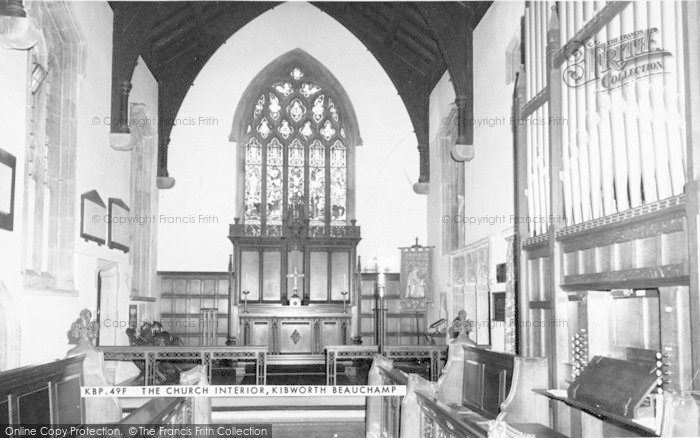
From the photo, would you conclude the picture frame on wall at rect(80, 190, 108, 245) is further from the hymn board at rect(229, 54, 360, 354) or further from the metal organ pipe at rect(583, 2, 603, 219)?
the metal organ pipe at rect(583, 2, 603, 219)

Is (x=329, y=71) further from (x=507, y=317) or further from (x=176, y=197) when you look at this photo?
(x=507, y=317)

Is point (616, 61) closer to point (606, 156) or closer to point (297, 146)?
point (606, 156)

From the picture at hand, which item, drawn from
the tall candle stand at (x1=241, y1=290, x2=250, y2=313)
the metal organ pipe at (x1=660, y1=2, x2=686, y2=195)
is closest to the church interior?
the metal organ pipe at (x1=660, y1=2, x2=686, y2=195)

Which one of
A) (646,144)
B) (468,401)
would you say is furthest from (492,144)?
(646,144)

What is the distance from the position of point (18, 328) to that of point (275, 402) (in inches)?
119

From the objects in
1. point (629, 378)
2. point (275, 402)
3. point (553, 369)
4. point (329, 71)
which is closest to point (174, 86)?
point (329, 71)

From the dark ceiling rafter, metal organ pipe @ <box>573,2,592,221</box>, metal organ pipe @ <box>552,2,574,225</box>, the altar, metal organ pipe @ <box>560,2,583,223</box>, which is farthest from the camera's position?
the altar

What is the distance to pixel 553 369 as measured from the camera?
19.9ft

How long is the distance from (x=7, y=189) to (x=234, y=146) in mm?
8310

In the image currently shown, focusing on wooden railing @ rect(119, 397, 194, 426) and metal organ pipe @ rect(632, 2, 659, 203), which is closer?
wooden railing @ rect(119, 397, 194, 426)

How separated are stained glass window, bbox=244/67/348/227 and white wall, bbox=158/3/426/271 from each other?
0.46 meters

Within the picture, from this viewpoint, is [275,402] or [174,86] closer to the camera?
[275,402]

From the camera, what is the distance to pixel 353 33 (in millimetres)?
14797

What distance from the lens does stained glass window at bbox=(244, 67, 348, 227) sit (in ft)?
48.8
